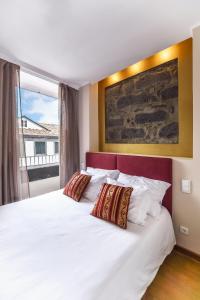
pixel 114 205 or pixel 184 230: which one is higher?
pixel 114 205

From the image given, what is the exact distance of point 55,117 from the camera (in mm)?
3129

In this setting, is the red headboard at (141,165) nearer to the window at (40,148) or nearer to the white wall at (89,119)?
the white wall at (89,119)

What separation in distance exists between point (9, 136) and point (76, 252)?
1.83 m

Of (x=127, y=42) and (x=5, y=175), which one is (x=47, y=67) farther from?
(x=5, y=175)

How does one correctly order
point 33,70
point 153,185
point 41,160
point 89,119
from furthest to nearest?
point 41,160 < point 89,119 < point 33,70 < point 153,185

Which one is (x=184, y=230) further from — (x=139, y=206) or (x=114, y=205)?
(x=114, y=205)

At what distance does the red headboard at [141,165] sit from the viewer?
6.35ft

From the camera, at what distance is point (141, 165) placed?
2.15m

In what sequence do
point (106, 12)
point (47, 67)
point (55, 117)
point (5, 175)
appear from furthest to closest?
point (55, 117), point (47, 67), point (5, 175), point (106, 12)

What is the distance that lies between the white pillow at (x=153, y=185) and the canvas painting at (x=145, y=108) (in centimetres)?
58

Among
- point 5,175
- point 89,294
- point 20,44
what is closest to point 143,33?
point 20,44

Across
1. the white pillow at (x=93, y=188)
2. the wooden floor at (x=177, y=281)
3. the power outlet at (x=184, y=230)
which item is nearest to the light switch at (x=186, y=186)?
the power outlet at (x=184, y=230)

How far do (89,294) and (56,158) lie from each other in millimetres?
2669

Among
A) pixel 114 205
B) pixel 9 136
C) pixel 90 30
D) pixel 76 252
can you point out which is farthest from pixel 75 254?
pixel 90 30
